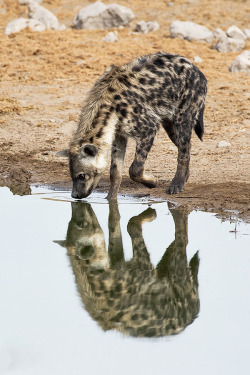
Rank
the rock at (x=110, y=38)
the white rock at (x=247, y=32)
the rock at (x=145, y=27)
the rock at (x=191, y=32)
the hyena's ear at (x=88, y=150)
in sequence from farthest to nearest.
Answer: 1. the rock at (x=145, y=27)
2. the white rock at (x=247, y=32)
3. the rock at (x=191, y=32)
4. the rock at (x=110, y=38)
5. the hyena's ear at (x=88, y=150)

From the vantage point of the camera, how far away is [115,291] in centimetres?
423

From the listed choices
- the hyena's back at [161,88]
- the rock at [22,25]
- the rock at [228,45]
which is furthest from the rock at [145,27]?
the hyena's back at [161,88]

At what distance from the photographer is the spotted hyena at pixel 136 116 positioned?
19.1 ft

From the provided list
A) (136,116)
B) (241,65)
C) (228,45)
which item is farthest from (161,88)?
(228,45)

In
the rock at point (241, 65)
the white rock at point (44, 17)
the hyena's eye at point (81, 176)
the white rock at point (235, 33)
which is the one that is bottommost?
the white rock at point (44, 17)

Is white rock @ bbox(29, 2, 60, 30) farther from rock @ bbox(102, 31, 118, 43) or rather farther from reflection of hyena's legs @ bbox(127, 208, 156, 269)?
reflection of hyena's legs @ bbox(127, 208, 156, 269)

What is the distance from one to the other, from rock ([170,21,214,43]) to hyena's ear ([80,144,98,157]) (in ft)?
20.9

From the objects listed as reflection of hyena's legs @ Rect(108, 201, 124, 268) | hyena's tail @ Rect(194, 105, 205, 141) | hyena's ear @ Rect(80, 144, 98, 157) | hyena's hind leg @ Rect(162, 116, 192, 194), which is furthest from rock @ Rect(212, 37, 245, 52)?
hyena's ear @ Rect(80, 144, 98, 157)

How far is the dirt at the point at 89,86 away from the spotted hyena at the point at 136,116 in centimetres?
44

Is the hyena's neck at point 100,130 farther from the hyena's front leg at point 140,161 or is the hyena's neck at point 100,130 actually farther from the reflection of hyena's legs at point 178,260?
the reflection of hyena's legs at point 178,260

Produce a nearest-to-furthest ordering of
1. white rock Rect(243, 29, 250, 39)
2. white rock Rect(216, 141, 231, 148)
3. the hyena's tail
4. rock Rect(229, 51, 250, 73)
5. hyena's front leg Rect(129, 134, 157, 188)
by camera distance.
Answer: hyena's front leg Rect(129, 134, 157, 188) → the hyena's tail → white rock Rect(216, 141, 231, 148) → rock Rect(229, 51, 250, 73) → white rock Rect(243, 29, 250, 39)

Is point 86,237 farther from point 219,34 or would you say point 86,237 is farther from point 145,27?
point 145,27

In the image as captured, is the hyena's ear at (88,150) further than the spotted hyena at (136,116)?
No

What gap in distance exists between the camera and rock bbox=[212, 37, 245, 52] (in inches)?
446
